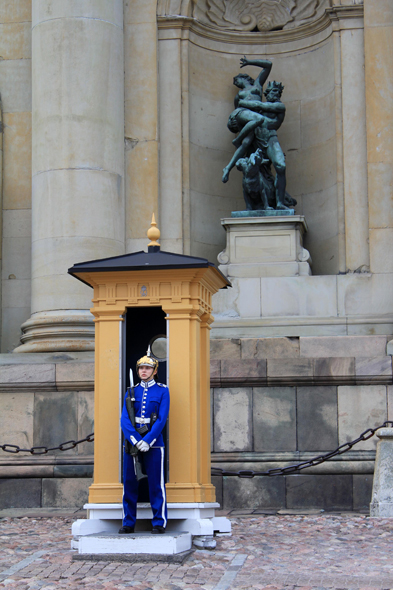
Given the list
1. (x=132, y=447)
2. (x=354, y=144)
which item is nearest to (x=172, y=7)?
(x=354, y=144)

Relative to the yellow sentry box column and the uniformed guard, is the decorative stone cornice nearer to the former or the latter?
the yellow sentry box column

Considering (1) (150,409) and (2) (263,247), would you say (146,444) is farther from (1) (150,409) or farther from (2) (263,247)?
(2) (263,247)

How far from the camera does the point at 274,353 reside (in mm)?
14516

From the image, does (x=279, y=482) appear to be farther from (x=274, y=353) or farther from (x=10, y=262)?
(x=10, y=262)

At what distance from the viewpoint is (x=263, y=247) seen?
52.9ft

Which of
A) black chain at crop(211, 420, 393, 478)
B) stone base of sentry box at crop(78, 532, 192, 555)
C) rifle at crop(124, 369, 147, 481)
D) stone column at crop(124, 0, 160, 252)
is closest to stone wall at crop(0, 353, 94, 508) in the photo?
black chain at crop(211, 420, 393, 478)

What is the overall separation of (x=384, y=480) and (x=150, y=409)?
11.2 ft

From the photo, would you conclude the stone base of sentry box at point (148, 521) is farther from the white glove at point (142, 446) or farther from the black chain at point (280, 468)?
the black chain at point (280, 468)

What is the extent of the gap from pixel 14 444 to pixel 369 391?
4.99m

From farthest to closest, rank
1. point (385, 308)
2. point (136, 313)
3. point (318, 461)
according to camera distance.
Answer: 1. point (385, 308)
2. point (318, 461)
3. point (136, 313)

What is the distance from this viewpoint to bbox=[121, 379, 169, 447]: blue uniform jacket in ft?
29.9

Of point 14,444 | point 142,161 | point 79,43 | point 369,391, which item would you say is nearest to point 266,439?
point 369,391

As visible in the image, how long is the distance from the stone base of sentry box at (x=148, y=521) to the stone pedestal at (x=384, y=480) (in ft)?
8.33

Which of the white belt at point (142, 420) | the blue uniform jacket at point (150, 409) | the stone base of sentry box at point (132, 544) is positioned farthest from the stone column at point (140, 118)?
the stone base of sentry box at point (132, 544)
